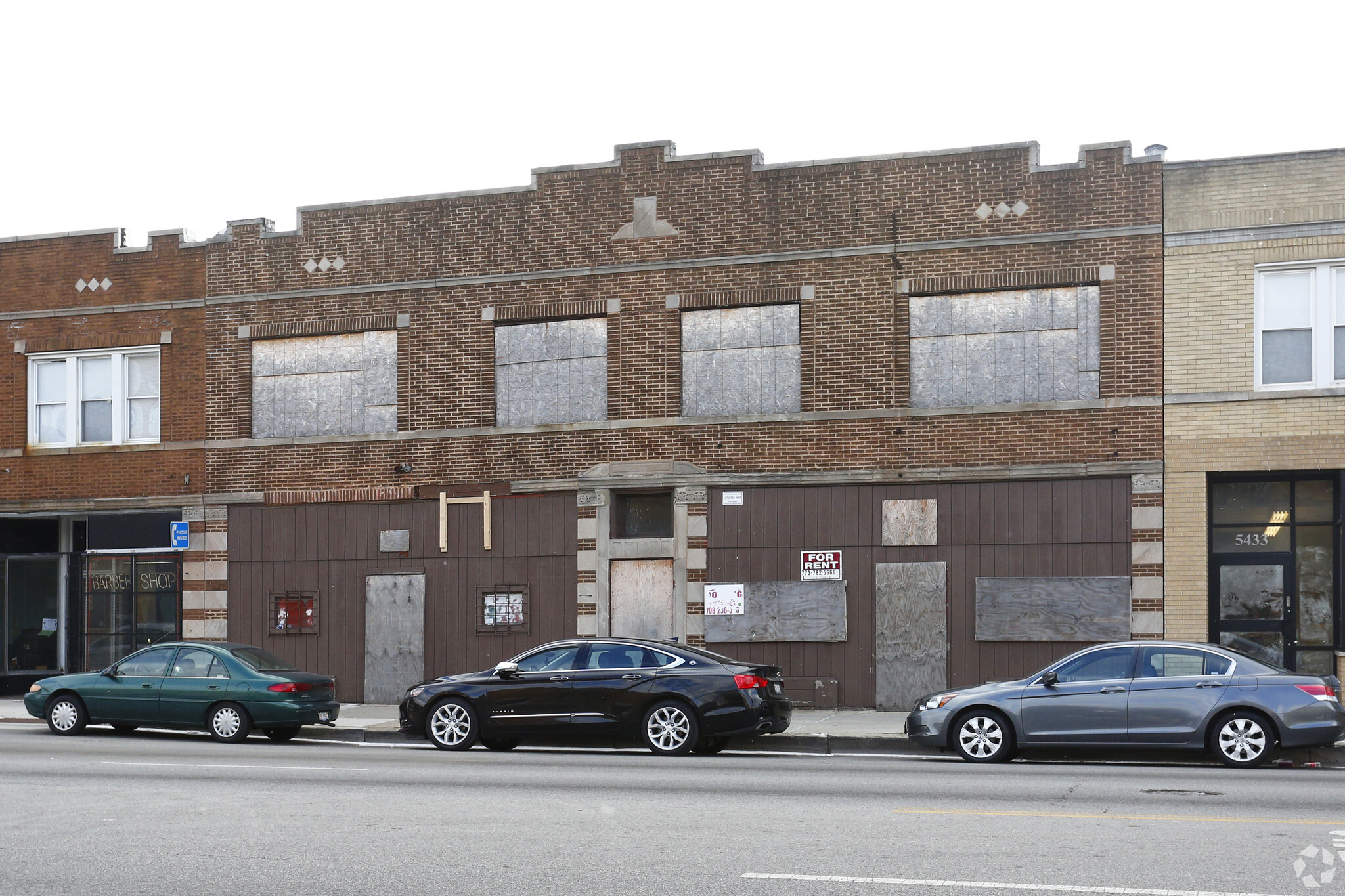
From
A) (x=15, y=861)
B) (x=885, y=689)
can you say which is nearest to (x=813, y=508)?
(x=885, y=689)

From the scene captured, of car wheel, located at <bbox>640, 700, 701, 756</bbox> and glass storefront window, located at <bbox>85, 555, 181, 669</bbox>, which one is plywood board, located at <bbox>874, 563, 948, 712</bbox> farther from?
glass storefront window, located at <bbox>85, 555, 181, 669</bbox>

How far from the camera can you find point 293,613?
918 inches

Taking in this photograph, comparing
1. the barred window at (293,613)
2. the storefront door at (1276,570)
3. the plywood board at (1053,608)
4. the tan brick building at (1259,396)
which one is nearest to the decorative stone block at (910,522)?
the plywood board at (1053,608)

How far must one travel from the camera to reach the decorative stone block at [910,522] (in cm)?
2045

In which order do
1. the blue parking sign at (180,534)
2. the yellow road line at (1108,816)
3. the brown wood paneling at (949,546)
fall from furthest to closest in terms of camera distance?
the blue parking sign at (180,534) < the brown wood paneling at (949,546) < the yellow road line at (1108,816)

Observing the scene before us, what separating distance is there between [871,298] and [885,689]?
5507mm

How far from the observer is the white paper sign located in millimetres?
21125

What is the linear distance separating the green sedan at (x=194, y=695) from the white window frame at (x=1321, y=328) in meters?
12.9

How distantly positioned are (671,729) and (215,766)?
4801mm

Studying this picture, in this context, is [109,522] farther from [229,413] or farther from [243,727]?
[243,727]

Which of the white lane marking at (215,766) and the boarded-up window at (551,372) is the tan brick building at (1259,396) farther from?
the white lane marking at (215,766)

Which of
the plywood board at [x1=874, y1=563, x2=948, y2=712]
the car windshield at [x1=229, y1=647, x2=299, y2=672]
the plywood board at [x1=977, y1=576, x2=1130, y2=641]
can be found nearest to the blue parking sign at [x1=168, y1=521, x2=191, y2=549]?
the car windshield at [x1=229, y1=647, x2=299, y2=672]

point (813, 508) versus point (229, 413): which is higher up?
point (229, 413)

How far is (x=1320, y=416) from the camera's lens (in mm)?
18906
